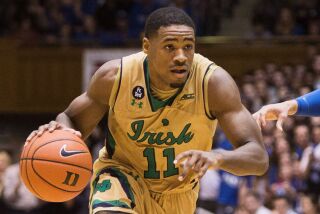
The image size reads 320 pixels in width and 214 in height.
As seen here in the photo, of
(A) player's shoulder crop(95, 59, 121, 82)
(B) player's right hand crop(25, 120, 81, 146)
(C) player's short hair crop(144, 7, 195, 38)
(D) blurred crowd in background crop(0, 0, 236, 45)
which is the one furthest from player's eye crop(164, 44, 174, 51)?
(D) blurred crowd in background crop(0, 0, 236, 45)

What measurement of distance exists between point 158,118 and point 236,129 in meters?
0.52

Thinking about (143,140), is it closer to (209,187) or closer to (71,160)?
(71,160)

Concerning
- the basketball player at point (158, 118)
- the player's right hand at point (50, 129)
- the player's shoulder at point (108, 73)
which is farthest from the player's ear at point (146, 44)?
the player's right hand at point (50, 129)

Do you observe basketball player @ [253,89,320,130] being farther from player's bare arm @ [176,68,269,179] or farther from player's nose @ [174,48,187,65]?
player's nose @ [174,48,187,65]

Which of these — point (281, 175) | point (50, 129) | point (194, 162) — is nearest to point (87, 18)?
point (281, 175)

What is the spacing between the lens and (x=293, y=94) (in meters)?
10.3

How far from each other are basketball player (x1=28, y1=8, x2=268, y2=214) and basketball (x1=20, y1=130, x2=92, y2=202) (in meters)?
0.09

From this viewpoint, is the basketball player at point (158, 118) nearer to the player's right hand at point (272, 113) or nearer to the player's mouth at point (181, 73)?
the player's mouth at point (181, 73)

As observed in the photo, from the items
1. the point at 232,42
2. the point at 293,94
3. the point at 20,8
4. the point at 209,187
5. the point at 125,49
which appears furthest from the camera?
the point at 20,8

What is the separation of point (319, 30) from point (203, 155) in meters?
9.93

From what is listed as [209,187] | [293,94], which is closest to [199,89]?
[209,187]

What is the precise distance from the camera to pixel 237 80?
1264 centimetres

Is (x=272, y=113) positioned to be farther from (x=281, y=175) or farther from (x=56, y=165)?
(x=281, y=175)

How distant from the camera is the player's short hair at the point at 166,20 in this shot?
461cm
